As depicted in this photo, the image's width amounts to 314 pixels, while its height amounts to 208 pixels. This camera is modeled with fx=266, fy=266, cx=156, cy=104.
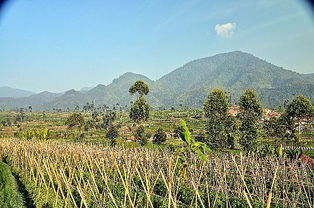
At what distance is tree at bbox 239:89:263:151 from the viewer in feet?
86.8

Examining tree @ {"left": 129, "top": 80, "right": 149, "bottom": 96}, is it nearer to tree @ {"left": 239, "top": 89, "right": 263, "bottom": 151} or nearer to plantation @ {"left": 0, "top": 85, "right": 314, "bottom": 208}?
plantation @ {"left": 0, "top": 85, "right": 314, "bottom": 208}

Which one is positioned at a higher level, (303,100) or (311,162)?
(303,100)

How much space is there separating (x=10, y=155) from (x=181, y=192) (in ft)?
43.6

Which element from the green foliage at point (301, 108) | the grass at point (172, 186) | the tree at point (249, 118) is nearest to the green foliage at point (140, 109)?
the tree at point (249, 118)

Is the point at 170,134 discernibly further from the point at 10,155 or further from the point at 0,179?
the point at 0,179

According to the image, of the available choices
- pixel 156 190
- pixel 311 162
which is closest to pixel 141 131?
pixel 311 162

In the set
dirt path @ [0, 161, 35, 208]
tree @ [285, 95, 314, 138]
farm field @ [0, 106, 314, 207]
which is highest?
tree @ [285, 95, 314, 138]

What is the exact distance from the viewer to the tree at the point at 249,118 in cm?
2647

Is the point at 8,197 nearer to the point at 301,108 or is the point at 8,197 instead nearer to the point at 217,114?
the point at 217,114

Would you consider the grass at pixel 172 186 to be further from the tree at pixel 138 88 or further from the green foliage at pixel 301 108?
the tree at pixel 138 88

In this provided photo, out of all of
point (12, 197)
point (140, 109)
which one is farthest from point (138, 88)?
point (12, 197)

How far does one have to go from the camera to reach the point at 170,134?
169ft

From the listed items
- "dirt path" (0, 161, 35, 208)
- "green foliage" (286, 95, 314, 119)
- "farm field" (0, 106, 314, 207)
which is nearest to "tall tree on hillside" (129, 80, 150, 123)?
"green foliage" (286, 95, 314, 119)

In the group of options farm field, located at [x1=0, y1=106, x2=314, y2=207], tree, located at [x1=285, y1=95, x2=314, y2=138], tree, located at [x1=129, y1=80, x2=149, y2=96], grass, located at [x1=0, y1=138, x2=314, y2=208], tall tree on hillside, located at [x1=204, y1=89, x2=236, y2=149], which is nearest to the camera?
grass, located at [x1=0, y1=138, x2=314, y2=208]
